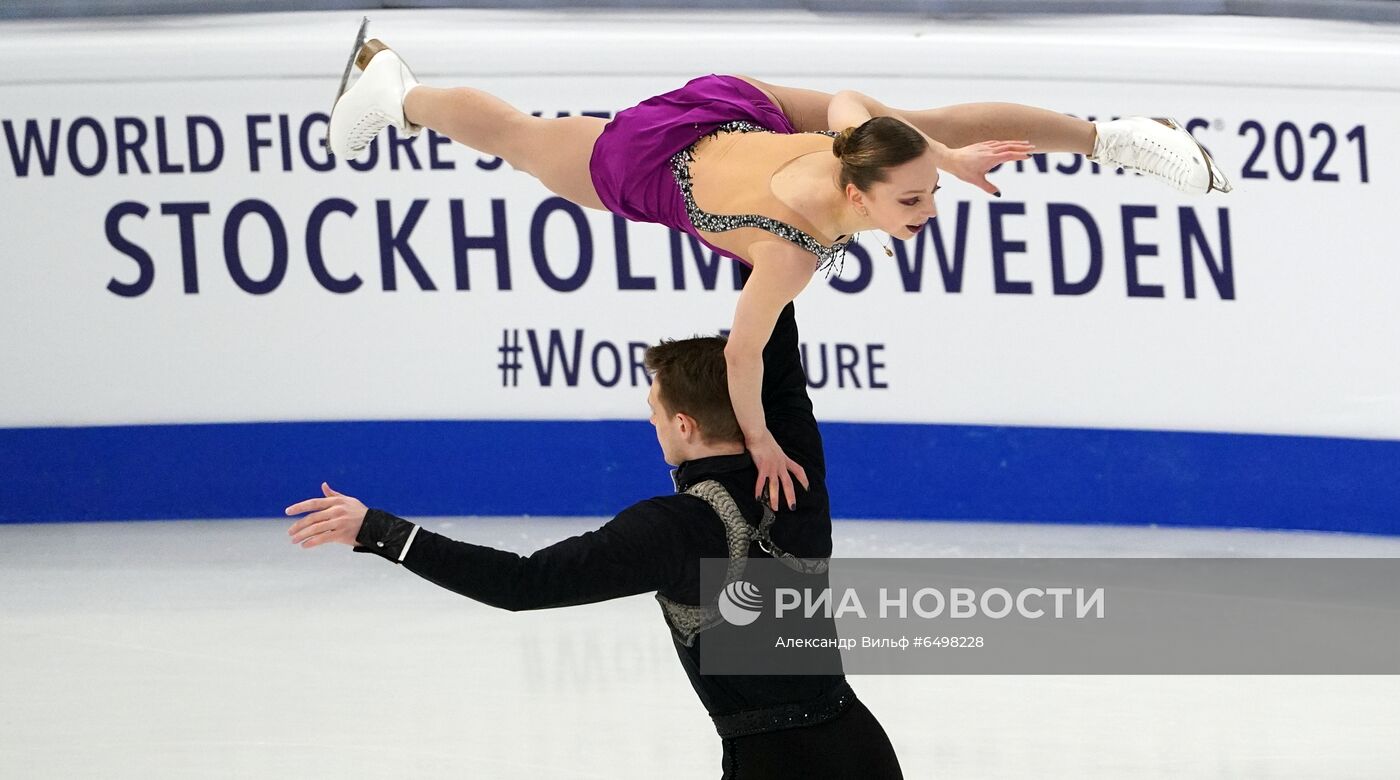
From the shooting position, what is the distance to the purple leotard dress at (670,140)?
11.4 ft

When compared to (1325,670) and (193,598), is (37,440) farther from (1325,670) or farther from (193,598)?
(1325,670)

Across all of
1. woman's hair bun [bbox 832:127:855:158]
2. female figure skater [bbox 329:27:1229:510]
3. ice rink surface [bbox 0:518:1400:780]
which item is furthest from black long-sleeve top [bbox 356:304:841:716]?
ice rink surface [bbox 0:518:1400:780]

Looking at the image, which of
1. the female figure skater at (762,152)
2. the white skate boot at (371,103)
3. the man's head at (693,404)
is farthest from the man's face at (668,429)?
the white skate boot at (371,103)

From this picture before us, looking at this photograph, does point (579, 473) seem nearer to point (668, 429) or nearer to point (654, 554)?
point (668, 429)

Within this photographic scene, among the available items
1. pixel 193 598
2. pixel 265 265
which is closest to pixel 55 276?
pixel 265 265

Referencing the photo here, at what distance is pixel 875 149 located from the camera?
2.92m

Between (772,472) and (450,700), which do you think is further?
(450,700)

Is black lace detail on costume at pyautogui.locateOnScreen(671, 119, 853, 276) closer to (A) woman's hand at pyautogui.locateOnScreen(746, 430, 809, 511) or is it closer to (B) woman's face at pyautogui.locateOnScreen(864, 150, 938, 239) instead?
(B) woman's face at pyautogui.locateOnScreen(864, 150, 938, 239)

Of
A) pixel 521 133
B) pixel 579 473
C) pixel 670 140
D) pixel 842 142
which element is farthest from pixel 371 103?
pixel 579 473

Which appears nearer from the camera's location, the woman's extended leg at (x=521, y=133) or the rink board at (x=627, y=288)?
the woman's extended leg at (x=521, y=133)

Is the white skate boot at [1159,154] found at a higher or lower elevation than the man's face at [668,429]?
higher

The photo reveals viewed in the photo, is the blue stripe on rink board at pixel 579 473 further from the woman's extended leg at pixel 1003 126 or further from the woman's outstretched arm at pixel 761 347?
the woman's outstretched arm at pixel 761 347

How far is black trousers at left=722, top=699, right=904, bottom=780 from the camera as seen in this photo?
2.36 m

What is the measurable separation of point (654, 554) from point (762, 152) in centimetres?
133
